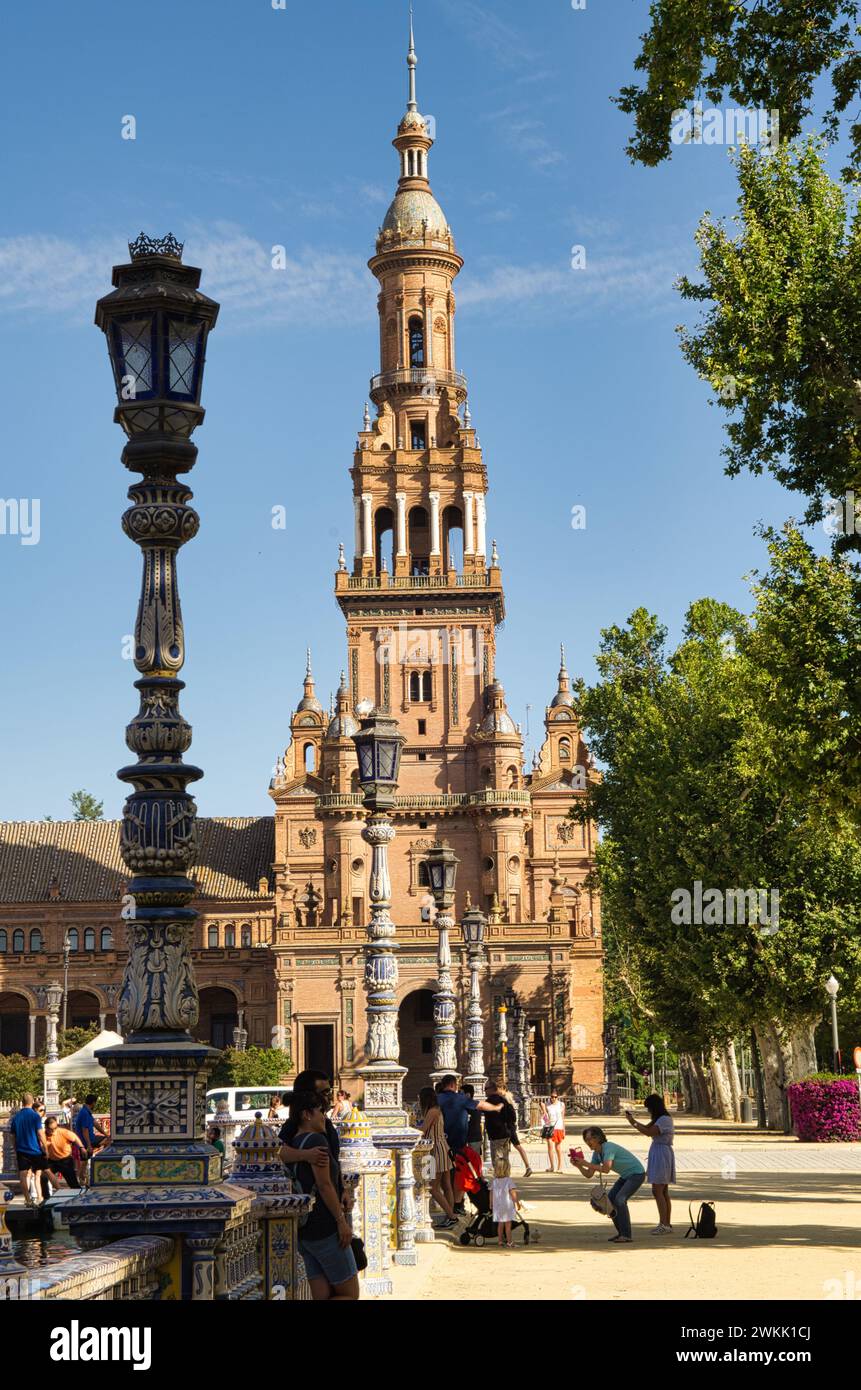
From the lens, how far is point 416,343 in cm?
8950

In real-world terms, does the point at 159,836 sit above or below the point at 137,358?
below

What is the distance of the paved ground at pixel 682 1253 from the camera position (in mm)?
14391

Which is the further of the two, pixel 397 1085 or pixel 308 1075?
pixel 397 1085

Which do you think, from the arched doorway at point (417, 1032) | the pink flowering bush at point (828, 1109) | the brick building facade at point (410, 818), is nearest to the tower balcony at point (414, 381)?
the brick building facade at point (410, 818)

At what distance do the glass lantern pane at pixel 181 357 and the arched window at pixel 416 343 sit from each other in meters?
80.9

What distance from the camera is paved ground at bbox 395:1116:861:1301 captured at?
47.2ft

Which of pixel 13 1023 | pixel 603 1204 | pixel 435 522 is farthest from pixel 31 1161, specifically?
pixel 13 1023

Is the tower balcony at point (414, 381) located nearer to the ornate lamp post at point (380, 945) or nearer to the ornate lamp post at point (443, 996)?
the ornate lamp post at point (443, 996)

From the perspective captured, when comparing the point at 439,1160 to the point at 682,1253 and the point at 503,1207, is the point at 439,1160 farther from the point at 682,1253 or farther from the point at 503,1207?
the point at 682,1253

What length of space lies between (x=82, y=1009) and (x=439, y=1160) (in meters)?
73.6
